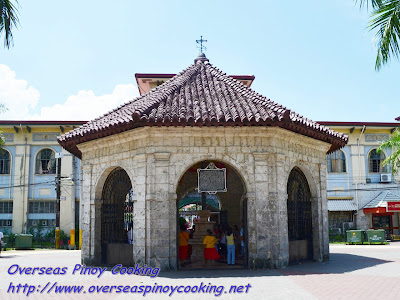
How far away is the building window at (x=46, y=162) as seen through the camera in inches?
1320

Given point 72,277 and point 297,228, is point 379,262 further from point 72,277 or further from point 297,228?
point 72,277

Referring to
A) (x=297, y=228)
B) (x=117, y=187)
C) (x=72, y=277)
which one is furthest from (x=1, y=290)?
(x=297, y=228)

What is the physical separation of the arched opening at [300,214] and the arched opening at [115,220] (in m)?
5.35

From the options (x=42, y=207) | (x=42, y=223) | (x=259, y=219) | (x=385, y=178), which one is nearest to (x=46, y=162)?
(x=42, y=207)

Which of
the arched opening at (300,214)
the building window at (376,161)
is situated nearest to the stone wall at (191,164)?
the arched opening at (300,214)

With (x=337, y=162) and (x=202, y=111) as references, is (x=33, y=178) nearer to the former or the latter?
(x=337, y=162)

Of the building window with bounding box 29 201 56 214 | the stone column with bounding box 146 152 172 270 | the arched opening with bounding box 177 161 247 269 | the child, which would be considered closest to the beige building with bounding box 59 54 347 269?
the stone column with bounding box 146 152 172 270

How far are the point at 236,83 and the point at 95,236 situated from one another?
7.08 meters

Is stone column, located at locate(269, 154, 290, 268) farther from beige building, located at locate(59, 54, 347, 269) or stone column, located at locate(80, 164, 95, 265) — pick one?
stone column, located at locate(80, 164, 95, 265)

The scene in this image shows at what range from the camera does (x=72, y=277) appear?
11.2m

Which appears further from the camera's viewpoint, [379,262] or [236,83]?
[236,83]

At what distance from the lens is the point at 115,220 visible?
48.5 ft

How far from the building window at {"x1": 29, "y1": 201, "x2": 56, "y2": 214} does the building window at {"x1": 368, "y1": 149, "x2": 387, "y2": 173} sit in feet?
81.3

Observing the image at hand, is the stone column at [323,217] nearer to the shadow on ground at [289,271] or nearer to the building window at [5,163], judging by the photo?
the shadow on ground at [289,271]
